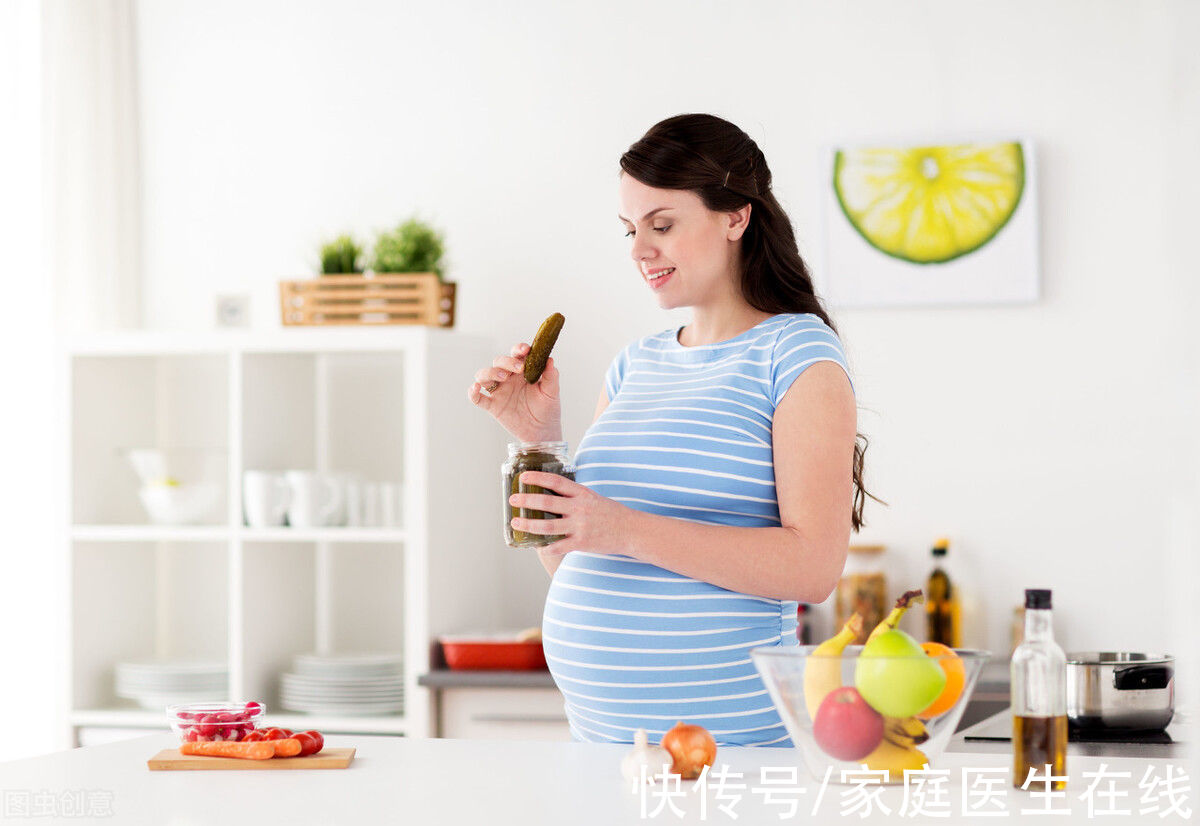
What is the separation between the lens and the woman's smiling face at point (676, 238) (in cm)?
176

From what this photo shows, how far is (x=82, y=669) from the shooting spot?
333 centimetres

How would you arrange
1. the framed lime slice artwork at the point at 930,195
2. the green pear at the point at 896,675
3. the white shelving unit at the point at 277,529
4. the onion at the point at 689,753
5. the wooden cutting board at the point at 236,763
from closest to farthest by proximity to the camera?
1. the green pear at the point at 896,675
2. the onion at the point at 689,753
3. the wooden cutting board at the point at 236,763
4. the white shelving unit at the point at 277,529
5. the framed lime slice artwork at the point at 930,195

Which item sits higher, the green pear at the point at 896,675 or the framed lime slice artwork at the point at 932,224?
the framed lime slice artwork at the point at 932,224

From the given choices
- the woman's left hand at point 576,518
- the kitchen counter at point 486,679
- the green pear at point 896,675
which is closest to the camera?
the green pear at point 896,675

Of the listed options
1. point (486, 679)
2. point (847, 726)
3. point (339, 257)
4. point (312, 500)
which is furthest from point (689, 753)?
point (339, 257)

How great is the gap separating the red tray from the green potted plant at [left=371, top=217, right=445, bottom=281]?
0.88 m

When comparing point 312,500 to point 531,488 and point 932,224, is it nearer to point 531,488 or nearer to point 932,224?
point 932,224

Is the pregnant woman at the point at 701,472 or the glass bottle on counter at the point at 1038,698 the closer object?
the glass bottle on counter at the point at 1038,698

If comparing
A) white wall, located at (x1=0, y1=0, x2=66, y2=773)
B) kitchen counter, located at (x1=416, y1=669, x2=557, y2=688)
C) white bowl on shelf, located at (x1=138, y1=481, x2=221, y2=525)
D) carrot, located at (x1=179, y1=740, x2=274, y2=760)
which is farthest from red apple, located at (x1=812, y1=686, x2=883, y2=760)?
white wall, located at (x1=0, y1=0, x2=66, y2=773)

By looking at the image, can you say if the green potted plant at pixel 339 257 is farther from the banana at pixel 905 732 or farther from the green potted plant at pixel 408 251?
the banana at pixel 905 732

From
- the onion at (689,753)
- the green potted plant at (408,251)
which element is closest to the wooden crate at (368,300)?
the green potted plant at (408,251)

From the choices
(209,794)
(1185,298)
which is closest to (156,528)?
(209,794)

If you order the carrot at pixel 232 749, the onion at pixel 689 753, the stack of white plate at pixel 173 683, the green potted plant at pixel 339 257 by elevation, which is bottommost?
the stack of white plate at pixel 173 683

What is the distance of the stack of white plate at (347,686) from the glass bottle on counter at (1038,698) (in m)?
2.15
